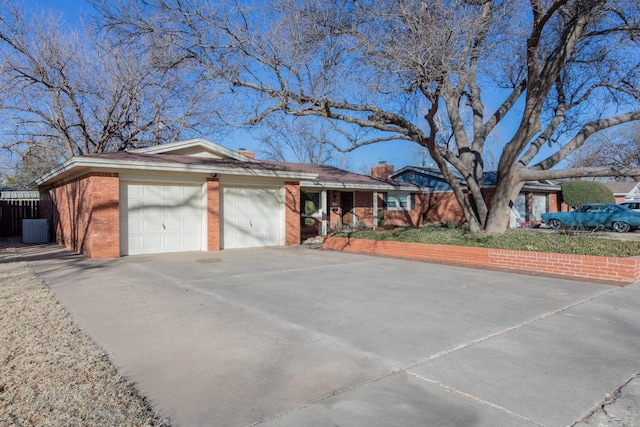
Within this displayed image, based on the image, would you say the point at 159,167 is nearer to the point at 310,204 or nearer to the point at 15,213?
the point at 310,204

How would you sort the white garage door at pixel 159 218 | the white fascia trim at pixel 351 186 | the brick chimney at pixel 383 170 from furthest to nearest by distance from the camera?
the brick chimney at pixel 383 170 < the white fascia trim at pixel 351 186 < the white garage door at pixel 159 218

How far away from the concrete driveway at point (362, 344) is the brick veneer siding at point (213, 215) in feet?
14.8

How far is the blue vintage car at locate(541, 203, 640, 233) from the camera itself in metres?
20.8

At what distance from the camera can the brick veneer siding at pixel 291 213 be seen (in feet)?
50.9

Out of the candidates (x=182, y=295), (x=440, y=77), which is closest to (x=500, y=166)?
(x=440, y=77)

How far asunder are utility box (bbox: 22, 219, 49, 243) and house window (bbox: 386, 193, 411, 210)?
1694 cm

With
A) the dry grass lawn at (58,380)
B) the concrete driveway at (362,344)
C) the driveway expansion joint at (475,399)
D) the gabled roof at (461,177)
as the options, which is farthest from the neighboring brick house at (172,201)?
the gabled roof at (461,177)

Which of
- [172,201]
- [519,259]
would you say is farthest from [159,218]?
[519,259]

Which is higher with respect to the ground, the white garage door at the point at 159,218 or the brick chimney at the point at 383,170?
the brick chimney at the point at 383,170

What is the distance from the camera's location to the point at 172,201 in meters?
13.0

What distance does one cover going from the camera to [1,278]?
8.44 m

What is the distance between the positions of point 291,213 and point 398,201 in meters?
10.4

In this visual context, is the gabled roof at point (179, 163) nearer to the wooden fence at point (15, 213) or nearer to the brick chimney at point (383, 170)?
the wooden fence at point (15, 213)

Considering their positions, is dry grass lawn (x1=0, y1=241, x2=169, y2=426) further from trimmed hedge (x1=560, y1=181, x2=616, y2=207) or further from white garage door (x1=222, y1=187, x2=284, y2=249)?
trimmed hedge (x1=560, y1=181, x2=616, y2=207)
